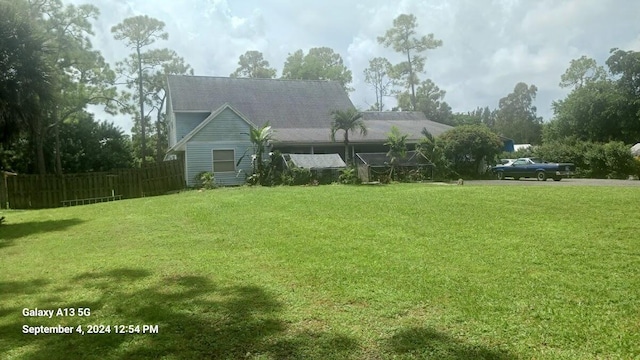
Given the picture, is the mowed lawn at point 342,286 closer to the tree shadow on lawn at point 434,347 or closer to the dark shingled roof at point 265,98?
the tree shadow on lawn at point 434,347

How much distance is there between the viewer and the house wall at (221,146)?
24844 mm

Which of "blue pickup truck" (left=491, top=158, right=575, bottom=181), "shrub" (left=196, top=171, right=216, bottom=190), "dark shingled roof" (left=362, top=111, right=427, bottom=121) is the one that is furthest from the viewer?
"dark shingled roof" (left=362, top=111, right=427, bottom=121)

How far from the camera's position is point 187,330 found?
14.0ft

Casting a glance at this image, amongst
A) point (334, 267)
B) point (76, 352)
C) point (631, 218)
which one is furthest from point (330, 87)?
point (76, 352)

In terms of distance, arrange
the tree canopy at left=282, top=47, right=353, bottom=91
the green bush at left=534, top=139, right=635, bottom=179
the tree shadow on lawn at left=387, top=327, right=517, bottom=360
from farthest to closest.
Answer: the tree canopy at left=282, top=47, right=353, bottom=91
the green bush at left=534, top=139, right=635, bottom=179
the tree shadow on lawn at left=387, top=327, right=517, bottom=360

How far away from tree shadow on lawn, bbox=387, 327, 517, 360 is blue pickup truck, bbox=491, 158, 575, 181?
982 inches

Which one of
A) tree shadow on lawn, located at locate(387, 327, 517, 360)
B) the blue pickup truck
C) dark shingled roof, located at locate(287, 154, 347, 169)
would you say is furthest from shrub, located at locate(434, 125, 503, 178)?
tree shadow on lawn, located at locate(387, 327, 517, 360)

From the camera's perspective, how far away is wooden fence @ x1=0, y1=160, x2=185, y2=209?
19.6 m

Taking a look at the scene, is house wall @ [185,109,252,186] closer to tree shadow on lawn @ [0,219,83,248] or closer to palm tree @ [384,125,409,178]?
palm tree @ [384,125,409,178]

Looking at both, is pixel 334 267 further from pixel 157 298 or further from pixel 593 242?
pixel 593 242

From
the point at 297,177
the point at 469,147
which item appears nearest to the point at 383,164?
the point at 297,177

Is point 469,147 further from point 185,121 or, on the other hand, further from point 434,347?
point 434,347

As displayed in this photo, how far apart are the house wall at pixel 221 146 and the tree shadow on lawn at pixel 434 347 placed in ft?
71.6

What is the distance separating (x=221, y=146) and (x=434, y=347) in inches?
906
